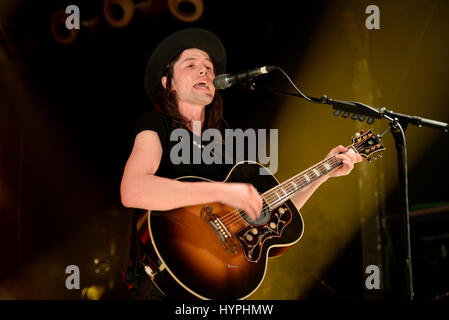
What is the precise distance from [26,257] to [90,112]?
54.0 inches

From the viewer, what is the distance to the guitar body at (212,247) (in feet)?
6.05

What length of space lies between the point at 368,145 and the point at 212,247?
4.23ft

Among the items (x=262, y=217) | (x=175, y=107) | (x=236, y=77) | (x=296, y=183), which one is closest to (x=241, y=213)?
(x=262, y=217)

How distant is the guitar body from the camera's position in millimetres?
1844

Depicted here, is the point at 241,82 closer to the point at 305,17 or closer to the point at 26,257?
the point at 305,17

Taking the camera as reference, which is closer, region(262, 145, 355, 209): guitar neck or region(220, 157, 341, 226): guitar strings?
region(220, 157, 341, 226): guitar strings

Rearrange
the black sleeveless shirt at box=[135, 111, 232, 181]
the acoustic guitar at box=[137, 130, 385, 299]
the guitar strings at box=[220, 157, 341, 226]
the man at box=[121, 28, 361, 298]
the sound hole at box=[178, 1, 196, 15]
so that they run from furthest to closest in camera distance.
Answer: the sound hole at box=[178, 1, 196, 15] < the black sleeveless shirt at box=[135, 111, 232, 181] < the guitar strings at box=[220, 157, 341, 226] < the man at box=[121, 28, 361, 298] < the acoustic guitar at box=[137, 130, 385, 299]

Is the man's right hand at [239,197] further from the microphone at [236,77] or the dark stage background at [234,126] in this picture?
the dark stage background at [234,126]

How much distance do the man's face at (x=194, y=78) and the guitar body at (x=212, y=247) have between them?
0.63 m

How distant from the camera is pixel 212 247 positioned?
198cm

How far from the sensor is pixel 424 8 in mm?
3670

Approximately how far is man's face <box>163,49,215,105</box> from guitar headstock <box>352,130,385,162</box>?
1.01 meters

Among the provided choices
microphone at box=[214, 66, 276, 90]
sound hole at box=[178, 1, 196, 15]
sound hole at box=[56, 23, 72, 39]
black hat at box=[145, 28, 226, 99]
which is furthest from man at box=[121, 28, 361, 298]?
sound hole at box=[56, 23, 72, 39]

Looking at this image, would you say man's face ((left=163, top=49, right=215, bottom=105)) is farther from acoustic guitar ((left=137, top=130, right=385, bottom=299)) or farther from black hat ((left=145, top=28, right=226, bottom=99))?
acoustic guitar ((left=137, top=130, right=385, bottom=299))
